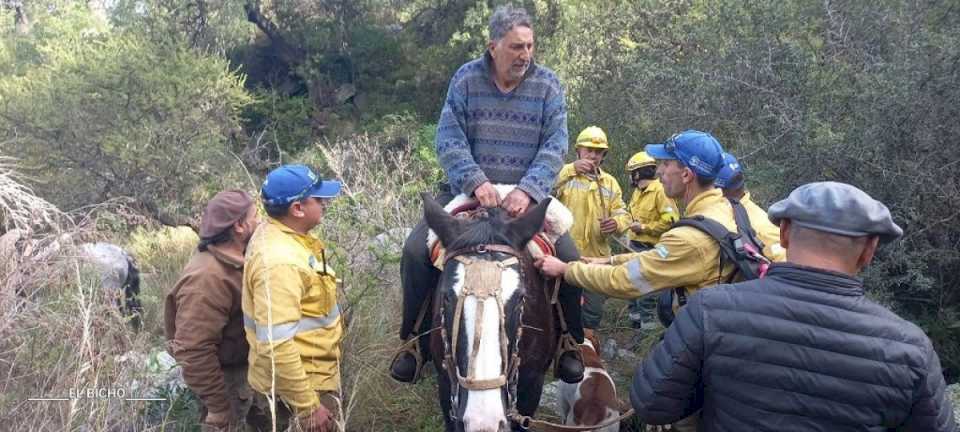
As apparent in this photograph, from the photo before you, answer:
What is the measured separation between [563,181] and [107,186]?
35.2 feet

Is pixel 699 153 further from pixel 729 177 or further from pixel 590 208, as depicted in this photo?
pixel 590 208

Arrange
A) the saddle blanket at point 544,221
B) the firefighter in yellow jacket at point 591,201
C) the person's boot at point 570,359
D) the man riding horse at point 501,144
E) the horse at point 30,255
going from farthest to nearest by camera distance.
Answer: the firefighter in yellow jacket at point 591,201
the horse at point 30,255
the person's boot at point 570,359
the man riding horse at point 501,144
the saddle blanket at point 544,221

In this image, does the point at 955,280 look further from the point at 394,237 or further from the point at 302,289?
the point at 302,289

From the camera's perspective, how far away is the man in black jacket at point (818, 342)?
82.1 inches

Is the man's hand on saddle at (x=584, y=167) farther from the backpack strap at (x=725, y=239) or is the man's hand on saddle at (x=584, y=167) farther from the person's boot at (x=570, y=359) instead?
the backpack strap at (x=725, y=239)

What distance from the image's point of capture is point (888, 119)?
222 inches

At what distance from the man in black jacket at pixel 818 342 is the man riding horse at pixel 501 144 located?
1399 millimetres

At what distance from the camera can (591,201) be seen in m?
6.20

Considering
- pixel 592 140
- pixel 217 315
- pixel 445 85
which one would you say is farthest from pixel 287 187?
Answer: pixel 445 85

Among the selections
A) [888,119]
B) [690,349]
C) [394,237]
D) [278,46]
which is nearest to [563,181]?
[394,237]

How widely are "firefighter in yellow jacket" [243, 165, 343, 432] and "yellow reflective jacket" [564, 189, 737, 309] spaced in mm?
1326

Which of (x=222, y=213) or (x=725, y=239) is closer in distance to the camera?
(x=725, y=239)

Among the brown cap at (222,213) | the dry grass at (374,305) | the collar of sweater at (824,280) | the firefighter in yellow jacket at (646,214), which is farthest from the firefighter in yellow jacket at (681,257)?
the firefighter in yellow jacket at (646,214)

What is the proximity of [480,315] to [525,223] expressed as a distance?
2.03 ft
